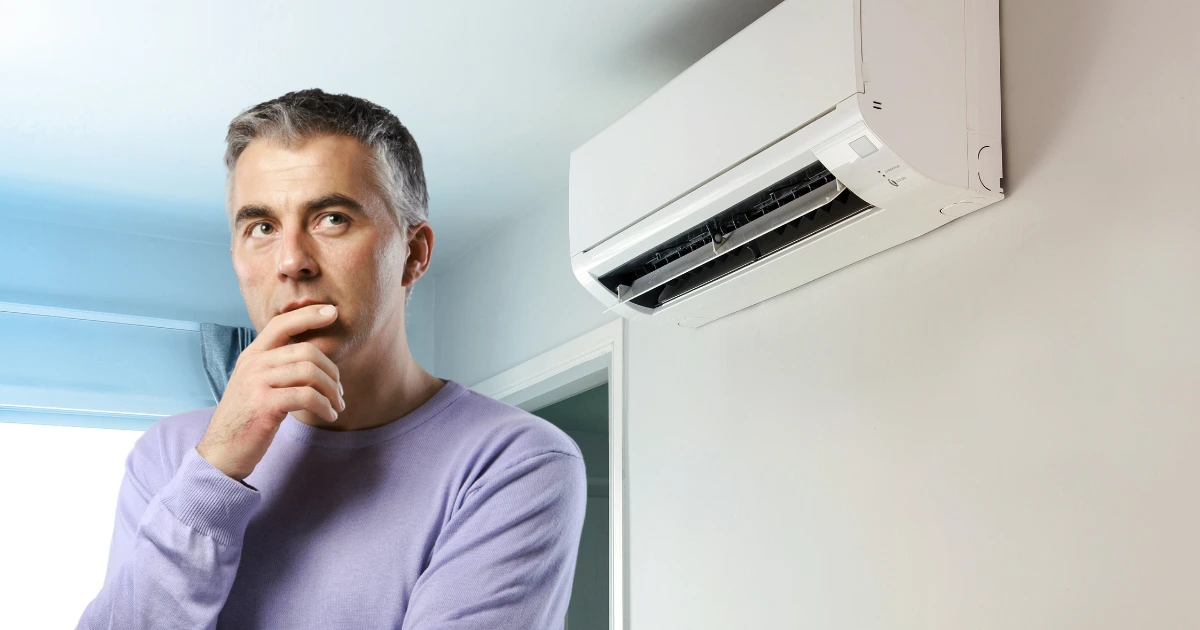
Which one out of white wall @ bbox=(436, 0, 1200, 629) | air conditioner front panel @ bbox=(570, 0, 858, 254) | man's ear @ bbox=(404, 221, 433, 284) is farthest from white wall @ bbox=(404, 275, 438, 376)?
man's ear @ bbox=(404, 221, 433, 284)

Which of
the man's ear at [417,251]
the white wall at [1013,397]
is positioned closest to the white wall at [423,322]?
the white wall at [1013,397]

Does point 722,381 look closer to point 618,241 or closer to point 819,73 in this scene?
point 618,241

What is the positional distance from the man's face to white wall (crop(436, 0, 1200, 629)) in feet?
3.58

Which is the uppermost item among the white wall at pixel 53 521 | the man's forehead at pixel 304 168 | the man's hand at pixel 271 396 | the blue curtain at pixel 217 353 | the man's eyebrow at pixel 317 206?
the blue curtain at pixel 217 353

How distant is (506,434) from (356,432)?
136 mm

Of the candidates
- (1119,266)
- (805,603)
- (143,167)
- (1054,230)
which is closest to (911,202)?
(1054,230)

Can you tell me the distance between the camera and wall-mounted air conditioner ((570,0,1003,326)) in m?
1.60

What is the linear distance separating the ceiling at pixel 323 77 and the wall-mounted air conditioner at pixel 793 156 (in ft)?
0.88

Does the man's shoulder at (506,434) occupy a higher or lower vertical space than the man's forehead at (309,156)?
lower

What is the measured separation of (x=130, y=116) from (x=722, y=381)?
5.47 ft

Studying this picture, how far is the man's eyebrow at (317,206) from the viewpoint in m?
0.81

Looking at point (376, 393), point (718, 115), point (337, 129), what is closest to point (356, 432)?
point (376, 393)

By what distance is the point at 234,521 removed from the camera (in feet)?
2.44

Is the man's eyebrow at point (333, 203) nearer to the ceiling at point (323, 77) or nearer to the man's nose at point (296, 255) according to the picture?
the man's nose at point (296, 255)
